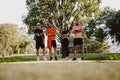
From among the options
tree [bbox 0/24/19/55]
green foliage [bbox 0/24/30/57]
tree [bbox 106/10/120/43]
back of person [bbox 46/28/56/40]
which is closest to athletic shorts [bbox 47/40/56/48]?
back of person [bbox 46/28/56/40]

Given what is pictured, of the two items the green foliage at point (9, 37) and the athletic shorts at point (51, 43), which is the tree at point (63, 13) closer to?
the athletic shorts at point (51, 43)

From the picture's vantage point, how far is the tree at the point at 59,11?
149ft

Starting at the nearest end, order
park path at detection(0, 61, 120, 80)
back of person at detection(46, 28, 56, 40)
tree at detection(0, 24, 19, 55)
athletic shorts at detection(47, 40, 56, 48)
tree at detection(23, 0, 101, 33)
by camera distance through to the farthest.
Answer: park path at detection(0, 61, 120, 80)
back of person at detection(46, 28, 56, 40)
athletic shorts at detection(47, 40, 56, 48)
tree at detection(23, 0, 101, 33)
tree at detection(0, 24, 19, 55)

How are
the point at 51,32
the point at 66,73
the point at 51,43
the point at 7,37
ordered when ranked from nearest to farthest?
the point at 66,73, the point at 51,32, the point at 51,43, the point at 7,37

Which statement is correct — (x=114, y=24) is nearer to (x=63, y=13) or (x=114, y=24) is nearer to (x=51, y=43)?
(x=63, y=13)

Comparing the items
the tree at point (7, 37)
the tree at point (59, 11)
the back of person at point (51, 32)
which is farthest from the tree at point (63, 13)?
the tree at point (7, 37)

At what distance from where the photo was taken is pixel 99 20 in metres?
48.2

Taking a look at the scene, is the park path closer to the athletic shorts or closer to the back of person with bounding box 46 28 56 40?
the back of person with bounding box 46 28 56 40

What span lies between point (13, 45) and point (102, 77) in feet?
298

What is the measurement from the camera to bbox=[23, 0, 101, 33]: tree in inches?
1784

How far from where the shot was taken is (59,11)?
149 ft

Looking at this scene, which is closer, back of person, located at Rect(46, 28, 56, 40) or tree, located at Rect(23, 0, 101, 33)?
back of person, located at Rect(46, 28, 56, 40)

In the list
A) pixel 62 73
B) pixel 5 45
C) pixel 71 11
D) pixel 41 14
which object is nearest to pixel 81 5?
pixel 71 11

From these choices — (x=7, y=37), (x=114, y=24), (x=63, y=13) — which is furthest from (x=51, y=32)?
(x=7, y=37)
